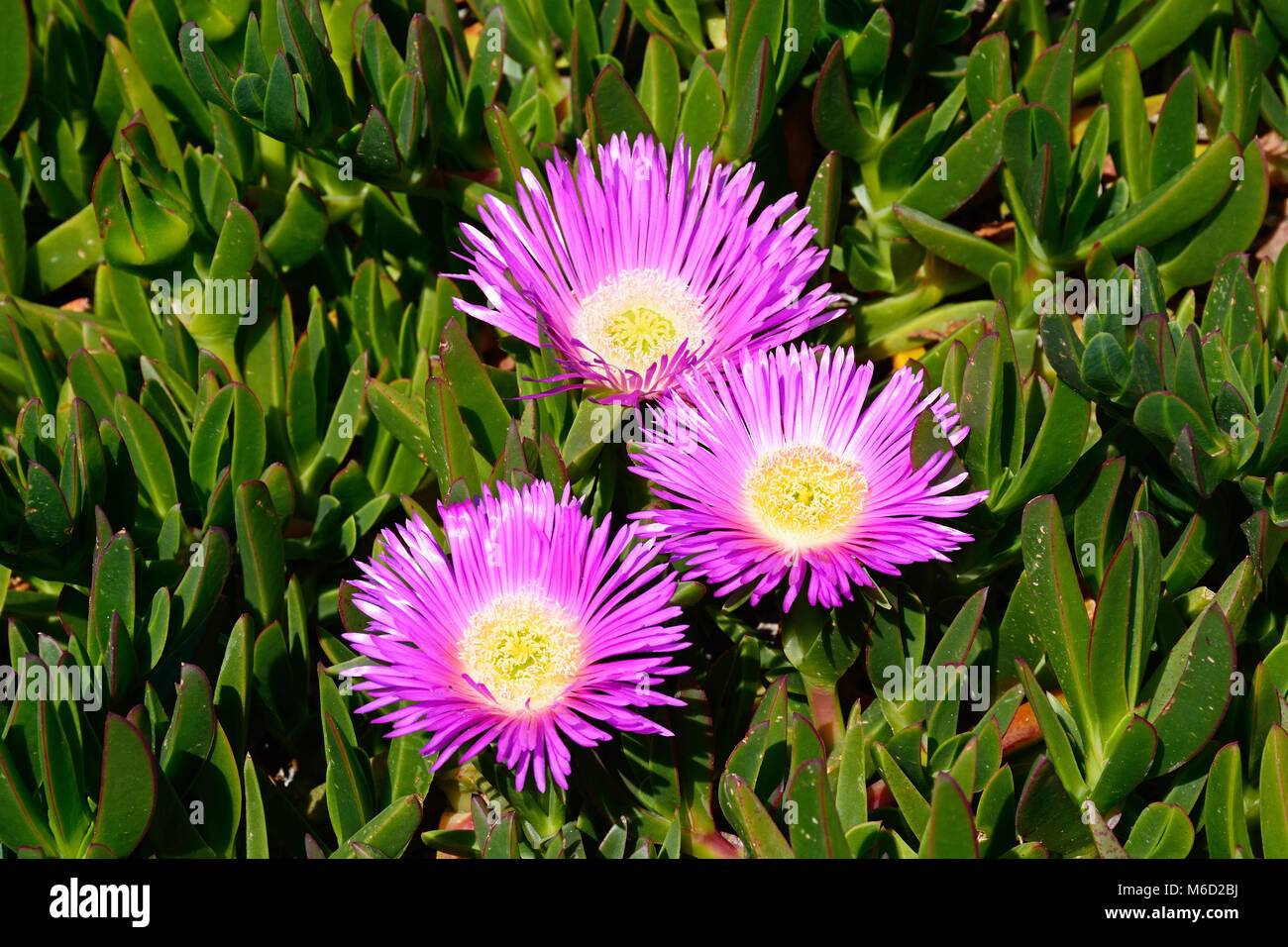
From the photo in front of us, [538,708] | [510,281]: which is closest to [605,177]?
[510,281]

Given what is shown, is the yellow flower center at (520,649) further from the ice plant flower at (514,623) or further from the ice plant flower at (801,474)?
the ice plant flower at (801,474)

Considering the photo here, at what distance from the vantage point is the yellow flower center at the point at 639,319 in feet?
4.34

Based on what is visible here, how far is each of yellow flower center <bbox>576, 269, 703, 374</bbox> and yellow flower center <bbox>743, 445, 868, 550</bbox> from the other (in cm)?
17

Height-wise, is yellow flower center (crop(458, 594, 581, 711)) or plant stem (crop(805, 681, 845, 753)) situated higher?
yellow flower center (crop(458, 594, 581, 711))

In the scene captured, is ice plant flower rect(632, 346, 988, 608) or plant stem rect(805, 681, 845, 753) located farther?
plant stem rect(805, 681, 845, 753)

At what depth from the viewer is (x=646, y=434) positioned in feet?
3.98

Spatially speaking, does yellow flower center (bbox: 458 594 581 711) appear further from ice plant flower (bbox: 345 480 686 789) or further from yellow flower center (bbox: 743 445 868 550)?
yellow flower center (bbox: 743 445 868 550)

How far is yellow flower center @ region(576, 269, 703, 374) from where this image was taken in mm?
1324

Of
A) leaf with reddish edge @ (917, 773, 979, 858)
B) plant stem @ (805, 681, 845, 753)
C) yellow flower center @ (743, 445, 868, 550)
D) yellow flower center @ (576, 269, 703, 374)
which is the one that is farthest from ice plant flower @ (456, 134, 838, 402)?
leaf with reddish edge @ (917, 773, 979, 858)

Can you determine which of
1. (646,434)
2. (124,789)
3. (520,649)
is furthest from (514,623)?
(124,789)

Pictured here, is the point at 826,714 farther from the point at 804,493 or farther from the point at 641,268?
the point at 641,268

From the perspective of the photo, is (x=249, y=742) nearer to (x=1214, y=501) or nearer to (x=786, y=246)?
(x=786, y=246)

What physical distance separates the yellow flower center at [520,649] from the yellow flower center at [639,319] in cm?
28

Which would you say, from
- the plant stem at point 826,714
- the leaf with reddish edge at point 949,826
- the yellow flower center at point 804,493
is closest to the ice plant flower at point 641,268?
A: the yellow flower center at point 804,493
